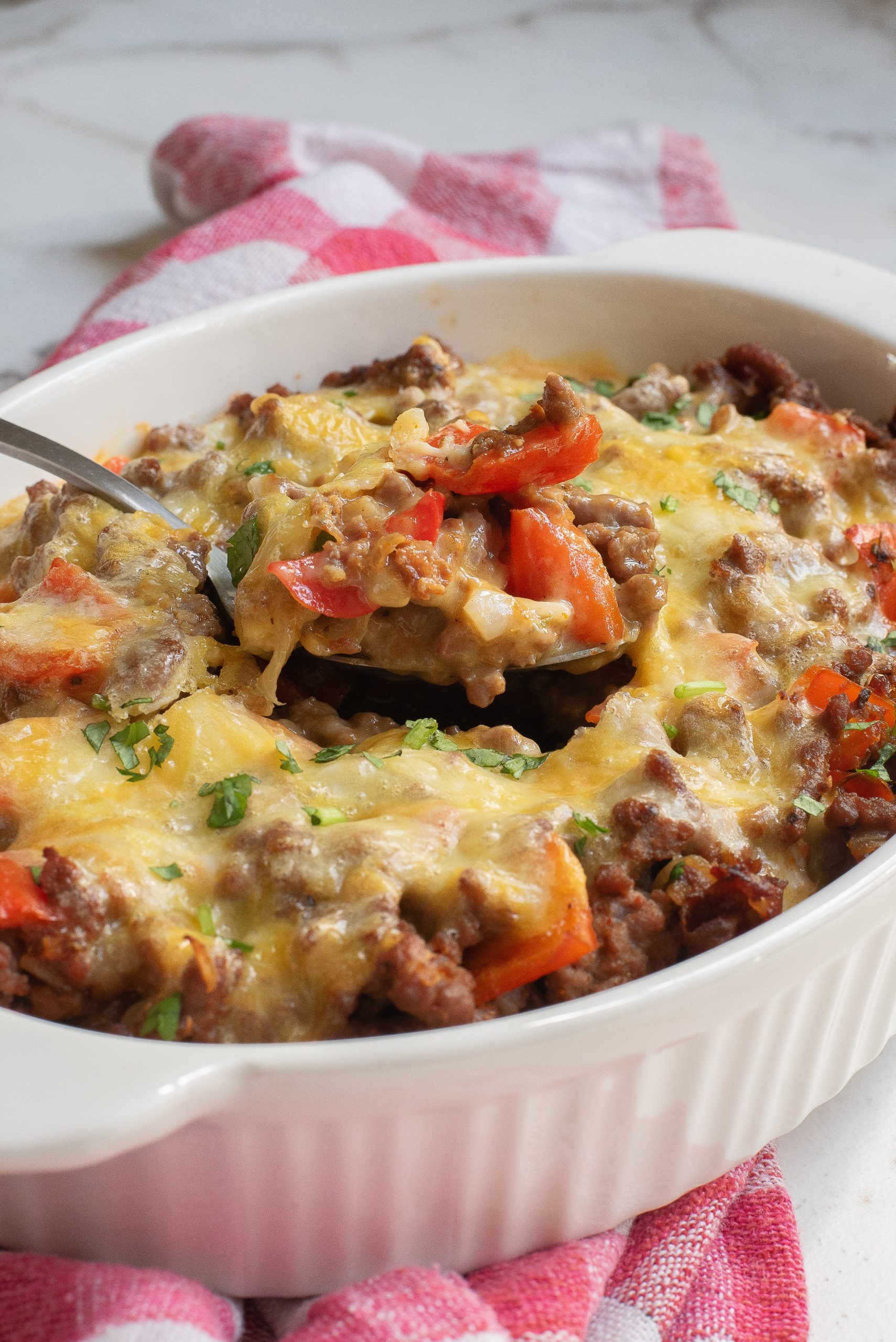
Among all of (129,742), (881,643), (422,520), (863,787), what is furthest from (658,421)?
(129,742)

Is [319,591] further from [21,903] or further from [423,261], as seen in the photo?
[423,261]

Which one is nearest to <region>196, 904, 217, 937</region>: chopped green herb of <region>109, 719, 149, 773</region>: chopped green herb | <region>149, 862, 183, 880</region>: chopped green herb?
<region>149, 862, 183, 880</region>: chopped green herb

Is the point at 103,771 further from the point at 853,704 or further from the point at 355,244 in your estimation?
the point at 355,244

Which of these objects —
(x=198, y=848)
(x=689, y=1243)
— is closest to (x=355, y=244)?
(x=198, y=848)

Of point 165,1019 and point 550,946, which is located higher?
point 550,946

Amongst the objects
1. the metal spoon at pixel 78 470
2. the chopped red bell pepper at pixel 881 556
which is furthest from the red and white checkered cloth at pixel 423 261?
the metal spoon at pixel 78 470

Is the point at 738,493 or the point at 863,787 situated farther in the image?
the point at 738,493

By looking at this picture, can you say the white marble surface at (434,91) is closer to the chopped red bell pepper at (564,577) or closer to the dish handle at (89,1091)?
the chopped red bell pepper at (564,577)
